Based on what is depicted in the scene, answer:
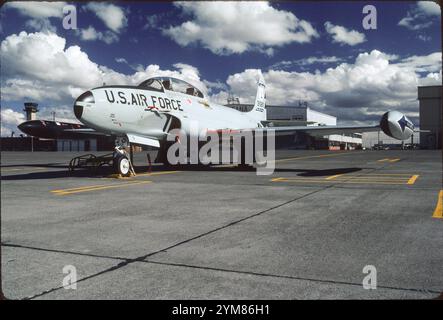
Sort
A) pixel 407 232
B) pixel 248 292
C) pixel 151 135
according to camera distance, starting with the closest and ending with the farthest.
→ pixel 248 292, pixel 407 232, pixel 151 135

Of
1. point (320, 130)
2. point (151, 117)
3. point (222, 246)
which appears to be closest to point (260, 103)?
point (320, 130)

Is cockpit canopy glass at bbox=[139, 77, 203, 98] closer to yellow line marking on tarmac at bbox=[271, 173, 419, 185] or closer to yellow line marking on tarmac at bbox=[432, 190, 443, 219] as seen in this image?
yellow line marking on tarmac at bbox=[271, 173, 419, 185]

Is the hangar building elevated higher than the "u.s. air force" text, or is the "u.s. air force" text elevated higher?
the hangar building

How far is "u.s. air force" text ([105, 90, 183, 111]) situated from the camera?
12609 millimetres

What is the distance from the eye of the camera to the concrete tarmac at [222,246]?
317 centimetres

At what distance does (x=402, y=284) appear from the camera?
322 cm

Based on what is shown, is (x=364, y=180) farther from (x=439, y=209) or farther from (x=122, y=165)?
(x=122, y=165)

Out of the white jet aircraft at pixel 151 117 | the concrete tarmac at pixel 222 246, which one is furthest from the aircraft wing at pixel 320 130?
the concrete tarmac at pixel 222 246

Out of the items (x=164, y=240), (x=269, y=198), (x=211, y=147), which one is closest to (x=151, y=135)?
(x=211, y=147)

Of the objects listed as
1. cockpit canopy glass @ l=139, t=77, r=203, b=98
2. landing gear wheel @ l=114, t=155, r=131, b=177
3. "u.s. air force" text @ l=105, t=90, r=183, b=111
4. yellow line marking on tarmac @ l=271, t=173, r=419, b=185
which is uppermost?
cockpit canopy glass @ l=139, t=77, r=203, b=98

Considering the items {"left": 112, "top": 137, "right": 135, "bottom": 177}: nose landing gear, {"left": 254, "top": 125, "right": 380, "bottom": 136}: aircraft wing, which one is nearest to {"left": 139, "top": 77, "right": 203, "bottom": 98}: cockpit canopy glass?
{"left": 112, "top": 137, "right": 135, "bottom": 177}: nose landing gear

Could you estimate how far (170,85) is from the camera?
51.2 feet

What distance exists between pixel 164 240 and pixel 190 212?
2014mm
